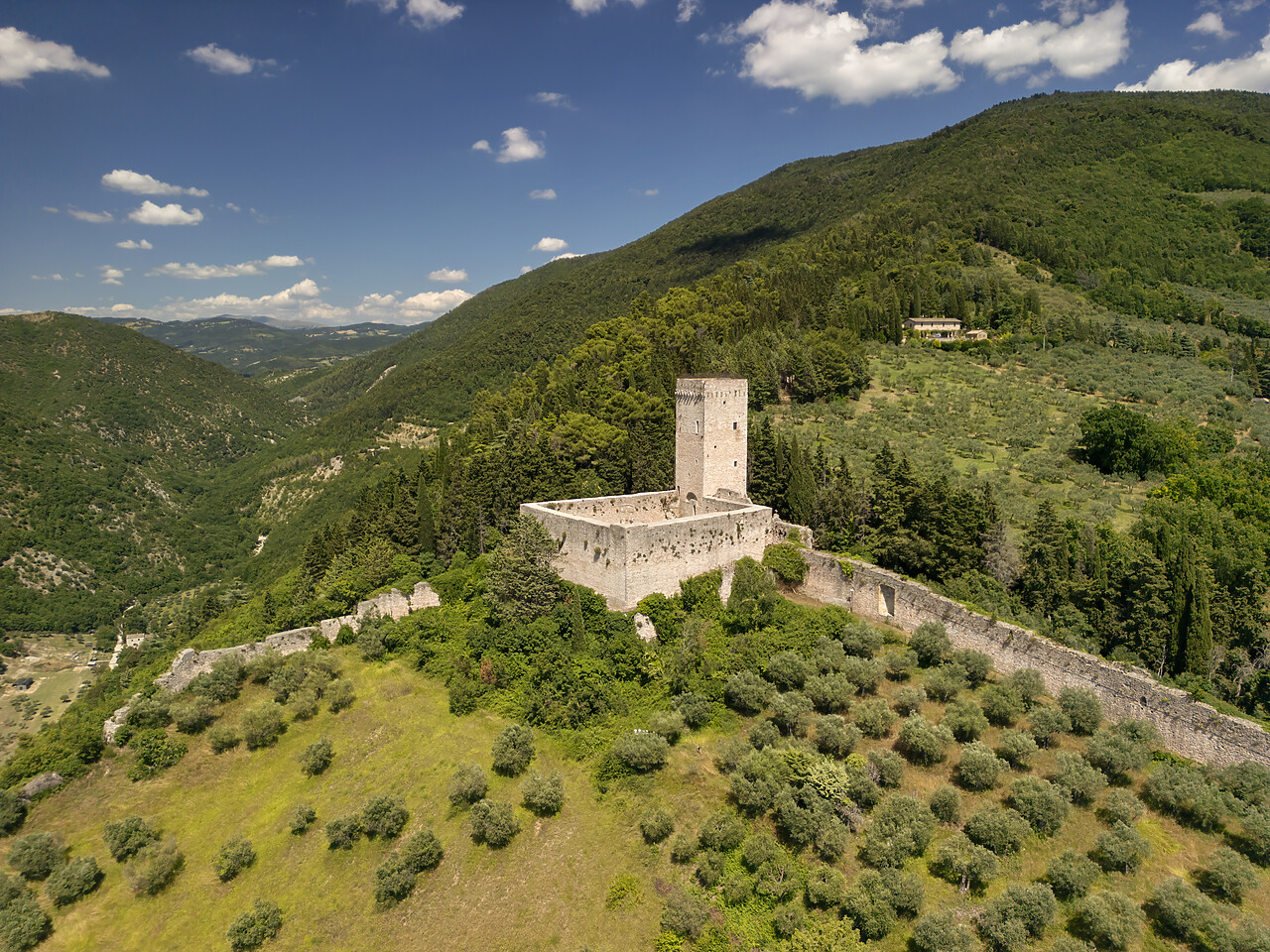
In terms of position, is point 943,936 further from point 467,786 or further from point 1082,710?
point 467,786

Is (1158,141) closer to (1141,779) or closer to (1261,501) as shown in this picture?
(1261,501)

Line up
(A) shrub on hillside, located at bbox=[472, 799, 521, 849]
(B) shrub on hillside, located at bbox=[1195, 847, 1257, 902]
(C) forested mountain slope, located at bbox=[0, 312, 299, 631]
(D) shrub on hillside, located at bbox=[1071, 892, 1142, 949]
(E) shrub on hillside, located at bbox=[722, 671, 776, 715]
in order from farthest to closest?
(C) forested mountain slope, located at bbox=[0, 312, 299, 631], (E) shrub on hillside, located at bbox=[722, 671, 776, 715], (A) shrub on hillside, located at bbox=[472, 799, 521, 849], (B) shrub on hillside, located at bbox=[1195, 847, 1257, 902], (D) shrub on hillside, located at bbox=[1071, 892, 1142, 949]

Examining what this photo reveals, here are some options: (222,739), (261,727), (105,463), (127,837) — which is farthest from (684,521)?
(105,463)

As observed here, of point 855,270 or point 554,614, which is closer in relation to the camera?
point 554,614

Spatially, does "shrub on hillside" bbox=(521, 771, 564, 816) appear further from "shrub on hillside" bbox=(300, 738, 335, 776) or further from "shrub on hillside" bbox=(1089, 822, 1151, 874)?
"shrub on hillside" bbox=(1089, 822, 1151, 874)

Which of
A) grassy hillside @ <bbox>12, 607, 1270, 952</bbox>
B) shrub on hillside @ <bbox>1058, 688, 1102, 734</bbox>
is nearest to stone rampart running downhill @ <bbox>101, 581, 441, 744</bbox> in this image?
grassy hillside @ <bbox>12, 607, 1270, 952</bbox>

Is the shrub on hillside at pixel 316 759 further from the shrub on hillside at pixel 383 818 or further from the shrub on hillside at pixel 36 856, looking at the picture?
the shrub on hillside at pixel 36 856

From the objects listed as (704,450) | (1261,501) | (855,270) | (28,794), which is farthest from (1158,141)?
(28,794)
